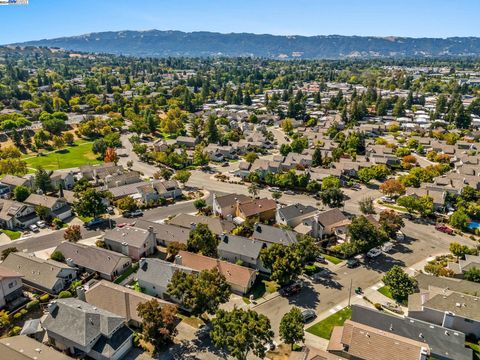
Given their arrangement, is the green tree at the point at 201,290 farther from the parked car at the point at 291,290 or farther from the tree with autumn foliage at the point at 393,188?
the tree with autumn foliage at the point at 393,188

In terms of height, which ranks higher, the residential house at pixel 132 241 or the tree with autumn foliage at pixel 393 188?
the tree with autumn foliage at pixel 393 188

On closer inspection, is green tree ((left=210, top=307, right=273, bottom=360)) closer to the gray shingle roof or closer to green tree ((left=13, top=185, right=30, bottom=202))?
the gray shingle roof

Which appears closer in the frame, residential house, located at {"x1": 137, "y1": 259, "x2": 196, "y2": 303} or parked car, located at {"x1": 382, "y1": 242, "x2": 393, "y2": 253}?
residential house, located at {"x1": 137, "y1": 259, "x2": 196, "y2": 303}

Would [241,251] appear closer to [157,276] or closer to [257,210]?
[157,276]

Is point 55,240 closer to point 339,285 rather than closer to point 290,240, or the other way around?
point 290,240

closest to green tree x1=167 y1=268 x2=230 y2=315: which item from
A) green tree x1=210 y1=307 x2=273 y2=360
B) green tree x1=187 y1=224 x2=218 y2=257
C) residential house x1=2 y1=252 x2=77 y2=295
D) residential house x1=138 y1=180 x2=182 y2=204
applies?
green tree x1=210 y1=307 x2=273 y2=360

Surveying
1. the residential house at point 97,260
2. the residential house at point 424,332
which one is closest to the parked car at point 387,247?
the residential house at point 424,332
